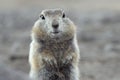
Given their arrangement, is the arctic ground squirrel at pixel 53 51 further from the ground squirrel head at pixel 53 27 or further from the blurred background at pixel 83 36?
the blurred background at pixel 83 36

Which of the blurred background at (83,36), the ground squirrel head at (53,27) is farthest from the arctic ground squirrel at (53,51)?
the blurred background at (83,36)

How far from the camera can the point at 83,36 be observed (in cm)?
1565

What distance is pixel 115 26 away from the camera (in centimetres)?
1717

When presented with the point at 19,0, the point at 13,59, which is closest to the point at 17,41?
the point at 13,59

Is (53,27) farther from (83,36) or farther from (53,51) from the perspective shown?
(83,36)

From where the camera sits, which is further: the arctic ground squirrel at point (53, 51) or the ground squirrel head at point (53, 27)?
the arctic ground squirrel at point (53, 51)

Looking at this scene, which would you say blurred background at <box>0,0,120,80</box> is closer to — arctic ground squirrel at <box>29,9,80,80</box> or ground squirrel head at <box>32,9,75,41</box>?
arctic ground squirrel at <box>29,9,80,80</box>

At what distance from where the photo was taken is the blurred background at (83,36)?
11.5 m

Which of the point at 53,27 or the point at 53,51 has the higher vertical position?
the point at 53,27

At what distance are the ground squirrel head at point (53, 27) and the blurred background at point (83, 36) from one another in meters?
0.64

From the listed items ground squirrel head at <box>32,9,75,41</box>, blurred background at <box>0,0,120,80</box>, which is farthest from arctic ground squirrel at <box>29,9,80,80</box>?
blurred background at <box>0,0,120,80</box>

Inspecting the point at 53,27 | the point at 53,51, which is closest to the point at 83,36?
the point at 53,51

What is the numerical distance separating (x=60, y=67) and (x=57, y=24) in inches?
23.4

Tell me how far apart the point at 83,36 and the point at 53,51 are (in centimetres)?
806
